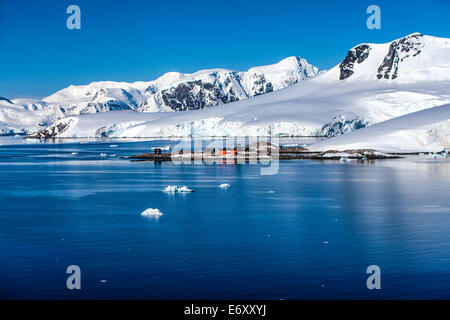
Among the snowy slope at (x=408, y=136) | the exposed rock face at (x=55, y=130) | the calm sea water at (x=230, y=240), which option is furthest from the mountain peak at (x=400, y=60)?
the calm sea water at (x=230, y=240)

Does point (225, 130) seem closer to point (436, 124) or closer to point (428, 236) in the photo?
point (436, 124)

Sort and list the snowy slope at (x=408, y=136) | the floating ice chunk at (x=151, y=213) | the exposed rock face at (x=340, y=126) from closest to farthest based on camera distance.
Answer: the floating ice chunk at (x=151, y=213)
the snowy slope at (x=408, y=136)
the exposed rock face at (x=340, y=126)

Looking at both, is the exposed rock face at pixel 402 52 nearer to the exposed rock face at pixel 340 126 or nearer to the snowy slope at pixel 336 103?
the snowy slope at pixel 336 103

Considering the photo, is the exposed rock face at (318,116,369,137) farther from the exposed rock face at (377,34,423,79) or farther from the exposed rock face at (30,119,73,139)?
the exposed rock face at (30,119,73,139)

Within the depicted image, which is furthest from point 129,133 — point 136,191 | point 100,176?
point 136,191

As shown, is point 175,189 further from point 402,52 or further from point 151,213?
point 402,52

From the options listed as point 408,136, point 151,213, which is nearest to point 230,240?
point 151,213

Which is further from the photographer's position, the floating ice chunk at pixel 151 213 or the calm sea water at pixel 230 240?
the floating ice chunk at pixel 151 213
